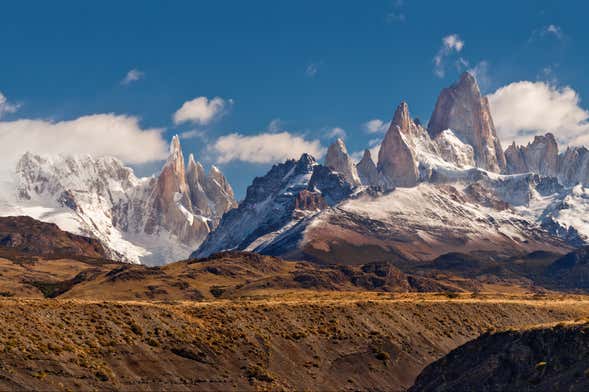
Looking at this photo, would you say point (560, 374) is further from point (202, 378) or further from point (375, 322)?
point (375, 322)

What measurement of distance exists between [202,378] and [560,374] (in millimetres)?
35595

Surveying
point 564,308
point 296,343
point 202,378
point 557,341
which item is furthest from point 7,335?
point 564,308

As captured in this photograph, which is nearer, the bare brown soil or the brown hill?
the brown hill

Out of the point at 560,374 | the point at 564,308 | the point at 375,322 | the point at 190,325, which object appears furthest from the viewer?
the point at 564,308

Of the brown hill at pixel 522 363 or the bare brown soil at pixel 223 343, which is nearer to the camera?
the brown hill at pixel 522 363

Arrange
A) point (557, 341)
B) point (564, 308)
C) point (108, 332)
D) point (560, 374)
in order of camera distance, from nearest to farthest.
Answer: point (560, 374) < point (557, 341) < point (108, 332) < point (564, 308)

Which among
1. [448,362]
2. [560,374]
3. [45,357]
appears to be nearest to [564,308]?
[448,362]

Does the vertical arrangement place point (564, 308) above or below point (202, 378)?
above

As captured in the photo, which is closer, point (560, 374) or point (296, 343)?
point (560, 374)

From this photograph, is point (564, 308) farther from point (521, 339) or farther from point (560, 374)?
point (560, 374)

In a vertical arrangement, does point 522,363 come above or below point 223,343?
below

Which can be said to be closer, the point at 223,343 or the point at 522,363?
the point at 522,363

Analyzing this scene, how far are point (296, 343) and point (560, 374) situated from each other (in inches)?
1452

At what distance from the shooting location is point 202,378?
301 feet
